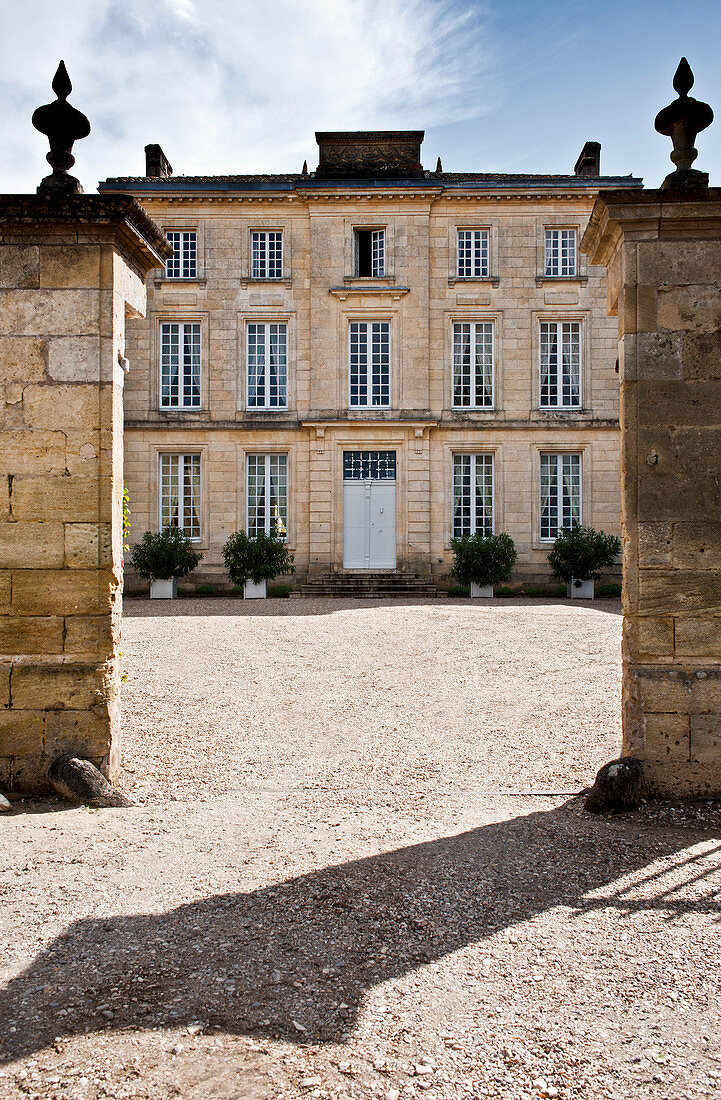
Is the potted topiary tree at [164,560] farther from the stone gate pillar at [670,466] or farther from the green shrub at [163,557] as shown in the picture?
the stone gate pillar at [670,466]

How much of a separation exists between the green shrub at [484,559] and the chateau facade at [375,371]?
1050mm

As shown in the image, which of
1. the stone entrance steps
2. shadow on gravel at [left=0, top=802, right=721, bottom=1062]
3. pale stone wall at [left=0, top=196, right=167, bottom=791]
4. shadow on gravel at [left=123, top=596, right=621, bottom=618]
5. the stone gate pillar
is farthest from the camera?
the stone entrance steps

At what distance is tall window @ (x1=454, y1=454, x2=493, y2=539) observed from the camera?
18.5m

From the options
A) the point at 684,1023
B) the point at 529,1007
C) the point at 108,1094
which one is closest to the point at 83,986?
the point at 108,1094

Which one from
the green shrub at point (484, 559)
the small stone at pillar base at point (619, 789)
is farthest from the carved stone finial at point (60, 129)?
the green shrub at point (484, 559)

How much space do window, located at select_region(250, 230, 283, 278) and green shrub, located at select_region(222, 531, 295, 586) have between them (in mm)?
6472

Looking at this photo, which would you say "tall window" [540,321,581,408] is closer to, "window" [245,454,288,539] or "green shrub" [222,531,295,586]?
"window" [245,454,288,539]

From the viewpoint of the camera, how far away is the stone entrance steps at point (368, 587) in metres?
17.2

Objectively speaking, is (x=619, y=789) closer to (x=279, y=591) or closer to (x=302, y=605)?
(x=302, y=605)

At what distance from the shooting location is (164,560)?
1677cm

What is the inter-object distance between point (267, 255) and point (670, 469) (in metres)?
16.2

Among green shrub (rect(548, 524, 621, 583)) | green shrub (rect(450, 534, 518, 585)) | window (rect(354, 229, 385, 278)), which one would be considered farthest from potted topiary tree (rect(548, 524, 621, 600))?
window (rect(354, 229, 385, 278))

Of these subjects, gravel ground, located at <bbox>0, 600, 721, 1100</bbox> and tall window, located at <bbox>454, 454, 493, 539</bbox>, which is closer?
gravel ground, located at <bbox>0, 600, 721, 1100</bbox>

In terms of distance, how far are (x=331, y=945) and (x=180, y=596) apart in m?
15.2
